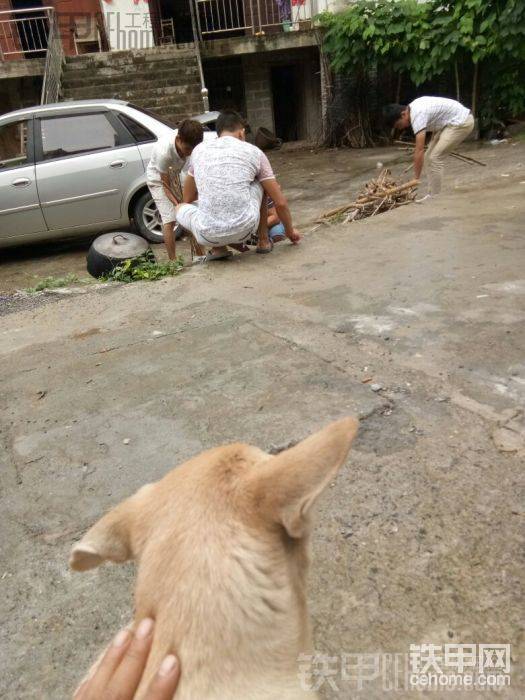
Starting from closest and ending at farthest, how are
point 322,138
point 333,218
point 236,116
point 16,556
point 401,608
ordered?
1. point 401,608
2. point 16,556
3. point 236,116
4. point 333,218
5. point 322,138

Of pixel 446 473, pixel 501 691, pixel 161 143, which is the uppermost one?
pixel 161 143

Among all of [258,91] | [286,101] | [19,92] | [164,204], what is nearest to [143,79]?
[19,92]

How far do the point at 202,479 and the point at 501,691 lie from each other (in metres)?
1.08

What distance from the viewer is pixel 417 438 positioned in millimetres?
2451

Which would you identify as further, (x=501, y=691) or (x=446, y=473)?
(x=446, y=473)

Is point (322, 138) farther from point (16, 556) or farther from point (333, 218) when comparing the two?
point (16, 556)

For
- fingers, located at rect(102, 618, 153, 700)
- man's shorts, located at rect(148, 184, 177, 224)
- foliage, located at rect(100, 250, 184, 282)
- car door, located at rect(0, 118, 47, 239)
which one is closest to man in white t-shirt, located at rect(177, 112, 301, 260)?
foliage, located at rect(100, 250, 184, 282)

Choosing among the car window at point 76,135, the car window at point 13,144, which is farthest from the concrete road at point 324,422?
the car window at point 13,144

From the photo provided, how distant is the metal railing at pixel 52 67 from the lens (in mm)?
12523

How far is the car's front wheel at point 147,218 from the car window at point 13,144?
1630mm

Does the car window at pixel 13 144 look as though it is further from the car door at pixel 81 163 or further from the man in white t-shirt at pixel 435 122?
the man in white t-shirt at pixel 435 122

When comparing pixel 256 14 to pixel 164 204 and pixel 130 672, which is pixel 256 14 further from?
pixel 130 672

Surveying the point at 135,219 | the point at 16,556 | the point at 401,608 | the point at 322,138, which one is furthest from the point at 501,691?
the point at 322,138

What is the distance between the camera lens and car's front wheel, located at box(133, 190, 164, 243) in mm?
7809
